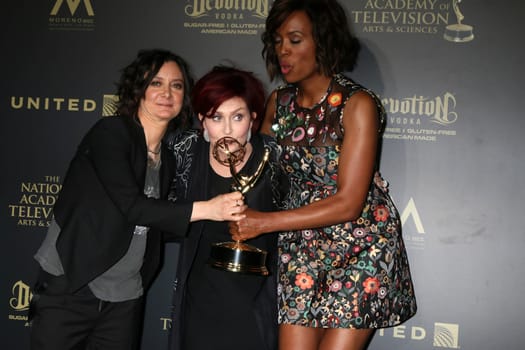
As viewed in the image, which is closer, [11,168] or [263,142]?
[263,142]

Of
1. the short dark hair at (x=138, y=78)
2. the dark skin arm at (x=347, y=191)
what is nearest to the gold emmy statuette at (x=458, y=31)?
the dark skin arm at (x=347, y=191)

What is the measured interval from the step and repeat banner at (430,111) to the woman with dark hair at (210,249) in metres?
0.89

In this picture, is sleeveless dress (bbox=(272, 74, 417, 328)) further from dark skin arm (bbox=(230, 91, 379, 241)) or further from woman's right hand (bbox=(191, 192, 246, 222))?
woman's right hand (bbox=(191, 192, 246, 222))

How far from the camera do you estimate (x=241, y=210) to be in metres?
1.91

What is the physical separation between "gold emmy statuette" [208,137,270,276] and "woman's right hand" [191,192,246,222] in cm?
7

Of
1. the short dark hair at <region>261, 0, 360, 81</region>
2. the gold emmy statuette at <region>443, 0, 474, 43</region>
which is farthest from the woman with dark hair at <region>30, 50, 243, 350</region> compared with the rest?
the gold emmy statuette at <region>443, 0, 474, 43</region>

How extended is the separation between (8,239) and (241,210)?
1.78 metres

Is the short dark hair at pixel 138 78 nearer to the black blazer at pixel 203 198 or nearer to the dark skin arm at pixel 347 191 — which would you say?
the black blazer at pixel 203 198

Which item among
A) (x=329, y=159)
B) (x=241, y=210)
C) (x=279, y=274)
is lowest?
(x=279, y=274)

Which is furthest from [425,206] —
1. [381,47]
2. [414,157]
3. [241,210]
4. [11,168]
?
[11,168]

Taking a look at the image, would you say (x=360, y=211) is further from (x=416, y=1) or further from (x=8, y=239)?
(x=8, y=239)

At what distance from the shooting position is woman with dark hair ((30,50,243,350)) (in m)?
1.92

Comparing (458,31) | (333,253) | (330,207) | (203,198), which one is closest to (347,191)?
(330,207)

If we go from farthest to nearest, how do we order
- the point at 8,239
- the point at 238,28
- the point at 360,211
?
1. the point at 8,239
2. the point at 238,28
3. the point at 360,211
